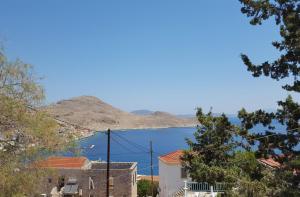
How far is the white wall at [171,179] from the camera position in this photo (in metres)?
35.6

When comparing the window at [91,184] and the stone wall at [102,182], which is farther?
the window at [91,184]

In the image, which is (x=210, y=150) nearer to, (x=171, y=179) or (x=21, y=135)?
(x=171, y=179)

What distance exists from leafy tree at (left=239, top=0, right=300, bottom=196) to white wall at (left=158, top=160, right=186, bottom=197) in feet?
47.5

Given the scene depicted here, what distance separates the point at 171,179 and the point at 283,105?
17183mm

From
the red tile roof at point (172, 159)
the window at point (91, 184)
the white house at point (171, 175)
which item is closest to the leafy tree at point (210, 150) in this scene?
the white house at point (171, 175)

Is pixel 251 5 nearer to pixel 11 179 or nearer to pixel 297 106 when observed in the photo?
pixel 297 106

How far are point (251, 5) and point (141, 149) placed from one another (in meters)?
182

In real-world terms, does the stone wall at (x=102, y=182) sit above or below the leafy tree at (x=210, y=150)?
below

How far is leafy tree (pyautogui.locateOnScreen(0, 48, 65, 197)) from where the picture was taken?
15.8 meters

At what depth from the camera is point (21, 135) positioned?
→ 16391 mm

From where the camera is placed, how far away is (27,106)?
55.7ft

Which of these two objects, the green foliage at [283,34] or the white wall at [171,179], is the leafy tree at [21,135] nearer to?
the green foliage at [283,34]

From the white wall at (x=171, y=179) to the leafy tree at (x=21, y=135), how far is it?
19808 mm

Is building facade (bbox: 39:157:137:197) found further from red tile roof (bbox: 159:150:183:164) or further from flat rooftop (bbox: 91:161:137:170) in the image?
red tile roof (bbox: 159:150:183:164)
